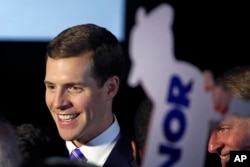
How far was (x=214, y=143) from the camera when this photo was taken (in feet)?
6.85

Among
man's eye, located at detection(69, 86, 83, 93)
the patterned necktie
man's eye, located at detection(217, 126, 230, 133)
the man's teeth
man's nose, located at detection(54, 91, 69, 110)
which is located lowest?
the patterned necktie

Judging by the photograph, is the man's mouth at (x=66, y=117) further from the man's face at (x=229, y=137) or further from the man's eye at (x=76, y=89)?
the man's face at (x=229, y=137)

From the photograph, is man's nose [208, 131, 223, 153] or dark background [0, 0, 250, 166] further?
man's nose [208, 131, 223, 153]

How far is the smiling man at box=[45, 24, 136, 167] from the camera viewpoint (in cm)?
190

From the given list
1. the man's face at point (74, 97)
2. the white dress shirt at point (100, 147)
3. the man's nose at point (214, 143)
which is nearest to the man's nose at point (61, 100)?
the man's face at point (74, 97)

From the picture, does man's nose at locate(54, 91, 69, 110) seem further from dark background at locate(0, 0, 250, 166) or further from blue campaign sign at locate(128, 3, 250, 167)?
blue campaign sign at locate(128, 3, 250, 167)

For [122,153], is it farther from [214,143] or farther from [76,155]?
[214,143]

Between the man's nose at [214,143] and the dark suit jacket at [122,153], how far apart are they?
30cm

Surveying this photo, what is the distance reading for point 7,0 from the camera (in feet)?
6.19

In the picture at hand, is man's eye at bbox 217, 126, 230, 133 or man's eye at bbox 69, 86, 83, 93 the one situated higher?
man's eye at bbox 69, 86, 83, 93

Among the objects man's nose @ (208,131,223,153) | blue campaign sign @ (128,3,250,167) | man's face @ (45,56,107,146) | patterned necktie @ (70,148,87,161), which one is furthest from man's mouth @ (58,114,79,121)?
man's nose @ (208,131,223,153)

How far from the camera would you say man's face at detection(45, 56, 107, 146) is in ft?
6.31

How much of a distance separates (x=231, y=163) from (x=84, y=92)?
603 millimetres

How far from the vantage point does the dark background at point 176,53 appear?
1.89 meters
